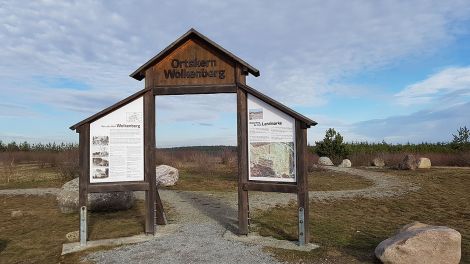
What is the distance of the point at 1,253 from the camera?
7.69 m

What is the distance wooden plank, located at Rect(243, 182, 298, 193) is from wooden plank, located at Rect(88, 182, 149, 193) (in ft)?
6.92

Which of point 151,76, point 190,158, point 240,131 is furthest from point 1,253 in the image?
point 190,158

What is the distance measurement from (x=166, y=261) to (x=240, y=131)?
2941 millimetres

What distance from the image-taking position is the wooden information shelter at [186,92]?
8.02 metres

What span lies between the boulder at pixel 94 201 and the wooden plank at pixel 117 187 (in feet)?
11.4

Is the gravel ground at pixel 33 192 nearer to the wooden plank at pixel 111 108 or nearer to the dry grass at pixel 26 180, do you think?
the dry grass at pixel 26 180

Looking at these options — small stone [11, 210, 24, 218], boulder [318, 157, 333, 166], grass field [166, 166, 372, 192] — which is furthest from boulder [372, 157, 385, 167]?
small stone [11, 210, 24, 218]

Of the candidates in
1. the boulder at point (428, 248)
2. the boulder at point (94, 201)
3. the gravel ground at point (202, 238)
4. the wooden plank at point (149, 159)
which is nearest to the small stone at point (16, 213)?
the boulder at point (94, 201)

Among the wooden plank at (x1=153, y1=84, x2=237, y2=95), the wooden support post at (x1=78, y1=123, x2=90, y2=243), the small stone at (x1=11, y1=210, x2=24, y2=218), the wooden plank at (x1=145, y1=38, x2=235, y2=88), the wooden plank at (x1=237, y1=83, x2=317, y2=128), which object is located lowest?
the small stone at (x1=11, y1=210, x2=24, y2=218)

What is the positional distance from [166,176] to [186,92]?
1011 centimetres

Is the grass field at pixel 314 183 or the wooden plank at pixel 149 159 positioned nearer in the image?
the wooden plank at pixel 149 159

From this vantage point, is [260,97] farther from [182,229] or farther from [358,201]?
[358,201]

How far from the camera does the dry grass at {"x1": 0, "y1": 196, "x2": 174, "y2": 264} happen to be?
7462mm

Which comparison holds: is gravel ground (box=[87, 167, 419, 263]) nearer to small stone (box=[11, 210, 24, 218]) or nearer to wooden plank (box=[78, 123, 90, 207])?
wooden plank (box=[78, 123, 90, 207])
